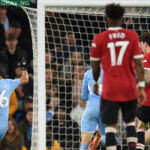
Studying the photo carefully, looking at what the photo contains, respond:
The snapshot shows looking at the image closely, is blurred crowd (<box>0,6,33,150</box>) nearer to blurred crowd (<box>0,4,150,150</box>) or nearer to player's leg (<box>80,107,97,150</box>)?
blurred crowd (<box>0,4,150,150</box>)

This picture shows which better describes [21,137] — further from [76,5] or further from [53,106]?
[76,5]

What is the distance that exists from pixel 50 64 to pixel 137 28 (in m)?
1.89

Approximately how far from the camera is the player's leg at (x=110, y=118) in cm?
562

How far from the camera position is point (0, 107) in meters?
7.84

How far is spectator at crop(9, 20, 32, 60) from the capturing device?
1128cm

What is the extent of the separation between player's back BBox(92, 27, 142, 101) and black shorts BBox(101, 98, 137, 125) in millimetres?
63

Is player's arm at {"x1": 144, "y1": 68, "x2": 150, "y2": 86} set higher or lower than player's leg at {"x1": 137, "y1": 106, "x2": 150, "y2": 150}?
higher

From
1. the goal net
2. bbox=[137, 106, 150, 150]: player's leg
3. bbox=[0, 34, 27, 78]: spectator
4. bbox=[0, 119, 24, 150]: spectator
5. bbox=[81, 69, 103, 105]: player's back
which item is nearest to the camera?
bbox=[137, 106, 150, 150]: player's leg

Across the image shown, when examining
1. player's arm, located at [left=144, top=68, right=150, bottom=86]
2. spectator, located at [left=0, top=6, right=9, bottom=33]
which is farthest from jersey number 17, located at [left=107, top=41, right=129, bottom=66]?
spectator, located at [left=0, top=6, right=9, bottom=33]

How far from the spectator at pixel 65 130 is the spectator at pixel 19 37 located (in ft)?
4.81

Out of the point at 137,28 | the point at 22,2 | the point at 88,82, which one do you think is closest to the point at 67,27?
the point at 137,28

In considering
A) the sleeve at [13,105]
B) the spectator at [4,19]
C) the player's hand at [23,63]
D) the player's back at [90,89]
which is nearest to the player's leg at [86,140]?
the player's back at [90,89]

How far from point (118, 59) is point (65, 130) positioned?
204 inches

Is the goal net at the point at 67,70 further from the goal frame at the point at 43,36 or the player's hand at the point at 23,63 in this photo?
the player's hand at the point at 23,63
